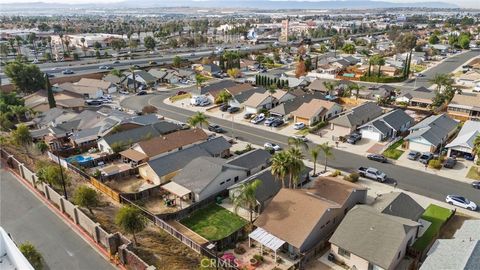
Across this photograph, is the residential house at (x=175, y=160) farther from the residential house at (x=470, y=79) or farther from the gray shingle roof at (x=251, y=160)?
the residential house at (x=470, y=79)

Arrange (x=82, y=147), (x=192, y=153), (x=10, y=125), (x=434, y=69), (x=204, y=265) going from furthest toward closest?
(x=434, y=69) < (x=10, y=125) < (x=82, y=147) < (x=192, y=153) < (x=204, y=265)

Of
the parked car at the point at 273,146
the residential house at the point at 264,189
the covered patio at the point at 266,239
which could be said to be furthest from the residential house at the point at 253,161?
the covered patio at the point at 266,239

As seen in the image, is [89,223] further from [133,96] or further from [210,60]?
[210,60]

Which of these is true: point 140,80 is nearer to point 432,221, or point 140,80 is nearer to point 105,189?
point 105,189

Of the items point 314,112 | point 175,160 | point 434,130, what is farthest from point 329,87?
point 175,160

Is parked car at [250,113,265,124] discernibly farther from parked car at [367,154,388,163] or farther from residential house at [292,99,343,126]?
parked car at [367,154,388,163]

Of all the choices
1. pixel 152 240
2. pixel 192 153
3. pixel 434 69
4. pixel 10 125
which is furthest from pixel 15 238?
pixel 434 69
